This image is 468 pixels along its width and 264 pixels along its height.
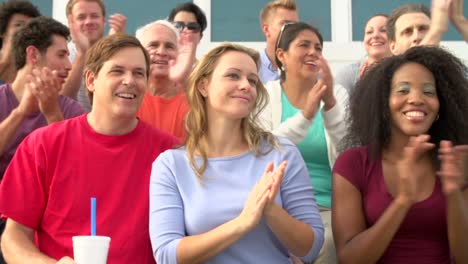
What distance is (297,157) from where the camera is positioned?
323 centimetres

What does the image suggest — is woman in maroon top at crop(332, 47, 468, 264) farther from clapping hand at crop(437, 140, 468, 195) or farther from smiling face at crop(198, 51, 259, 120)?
smiling face at crop(198, 51, 259, 120)

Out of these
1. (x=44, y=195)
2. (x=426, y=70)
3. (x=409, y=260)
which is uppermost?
(x=426, y=70)

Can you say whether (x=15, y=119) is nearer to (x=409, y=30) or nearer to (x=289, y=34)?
(x=289, y=34)

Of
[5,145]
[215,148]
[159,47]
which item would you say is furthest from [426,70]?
[5,145]

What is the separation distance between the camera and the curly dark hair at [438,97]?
11.3 ft

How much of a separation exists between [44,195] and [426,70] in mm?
1599

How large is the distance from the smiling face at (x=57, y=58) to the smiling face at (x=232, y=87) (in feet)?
4.20

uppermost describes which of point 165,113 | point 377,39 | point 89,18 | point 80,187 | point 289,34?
point 89,18

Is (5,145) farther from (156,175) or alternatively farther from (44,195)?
(156,175)

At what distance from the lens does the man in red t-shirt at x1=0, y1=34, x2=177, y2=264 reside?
3188mm

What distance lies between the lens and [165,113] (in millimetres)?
4125

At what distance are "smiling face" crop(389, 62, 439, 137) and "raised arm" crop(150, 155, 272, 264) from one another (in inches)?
31.3

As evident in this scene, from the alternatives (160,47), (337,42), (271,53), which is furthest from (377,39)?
(160,47)

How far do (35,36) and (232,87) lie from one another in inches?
60.6
